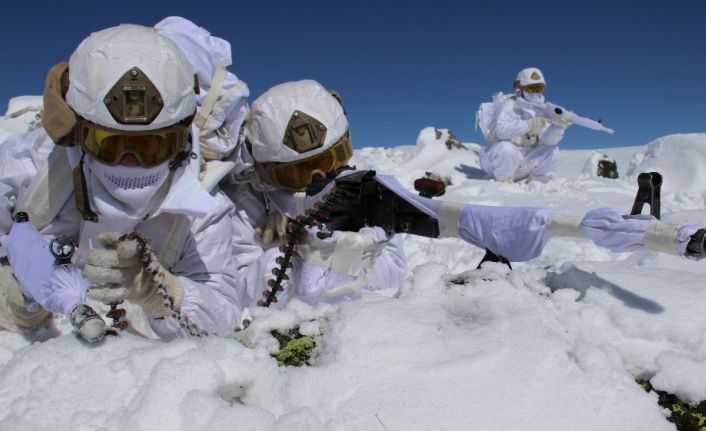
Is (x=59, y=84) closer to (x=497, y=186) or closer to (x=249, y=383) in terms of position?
(x=249, y=383)

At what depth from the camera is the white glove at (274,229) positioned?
281cm

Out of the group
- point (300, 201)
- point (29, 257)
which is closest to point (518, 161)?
point (300, 201)

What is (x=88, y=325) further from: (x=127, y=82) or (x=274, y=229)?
(x=274, y=229)

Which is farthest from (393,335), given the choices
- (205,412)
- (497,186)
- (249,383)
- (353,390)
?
(497,186)

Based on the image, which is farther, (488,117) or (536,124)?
(488,117)

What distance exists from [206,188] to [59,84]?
70 centimetres

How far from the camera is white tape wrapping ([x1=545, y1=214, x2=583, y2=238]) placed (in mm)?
1545

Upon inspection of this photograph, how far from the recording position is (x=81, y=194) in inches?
83.8

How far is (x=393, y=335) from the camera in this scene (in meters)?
1.24

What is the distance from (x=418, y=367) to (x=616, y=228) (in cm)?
69

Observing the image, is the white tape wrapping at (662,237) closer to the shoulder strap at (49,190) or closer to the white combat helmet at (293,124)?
the white combat helmet at (293,124)

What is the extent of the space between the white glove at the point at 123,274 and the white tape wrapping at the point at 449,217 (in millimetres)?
1057

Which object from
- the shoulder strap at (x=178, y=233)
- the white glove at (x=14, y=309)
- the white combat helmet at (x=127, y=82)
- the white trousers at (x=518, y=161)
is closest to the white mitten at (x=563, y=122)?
the white trousers at (x=518, y=161)

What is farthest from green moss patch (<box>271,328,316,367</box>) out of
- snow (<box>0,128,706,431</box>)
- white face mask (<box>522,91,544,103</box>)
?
white face mask (<box>522,91,544,103</box>)
